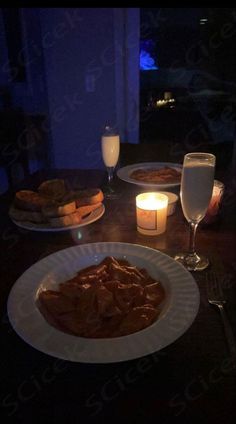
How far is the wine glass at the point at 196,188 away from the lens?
75cm

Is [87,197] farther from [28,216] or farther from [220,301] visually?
[220,301]

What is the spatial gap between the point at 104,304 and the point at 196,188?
333mm

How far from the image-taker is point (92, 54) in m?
2.42

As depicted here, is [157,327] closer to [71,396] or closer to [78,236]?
[71,396]

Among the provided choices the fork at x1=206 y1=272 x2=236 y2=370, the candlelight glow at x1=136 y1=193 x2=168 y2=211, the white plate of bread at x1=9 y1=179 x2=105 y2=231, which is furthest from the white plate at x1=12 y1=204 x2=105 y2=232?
the fork at x1=206 y1=272 x2=236 y2=370

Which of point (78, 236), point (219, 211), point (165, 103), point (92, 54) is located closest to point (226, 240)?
point (219, 211)

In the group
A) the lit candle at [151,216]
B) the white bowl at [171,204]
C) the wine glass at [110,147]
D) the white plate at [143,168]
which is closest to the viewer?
the lit candle at [151,216]

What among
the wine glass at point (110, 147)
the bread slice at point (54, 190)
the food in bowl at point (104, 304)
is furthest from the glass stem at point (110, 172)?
the food in bowl at point (104, 304)

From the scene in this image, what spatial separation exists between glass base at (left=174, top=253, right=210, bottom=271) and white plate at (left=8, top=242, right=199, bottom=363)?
0.05 meters

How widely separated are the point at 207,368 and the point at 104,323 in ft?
0.55

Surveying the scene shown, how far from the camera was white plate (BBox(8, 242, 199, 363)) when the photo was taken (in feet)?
1.60

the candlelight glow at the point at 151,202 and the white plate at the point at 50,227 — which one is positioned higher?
the candlelight glow at the point at 151,202

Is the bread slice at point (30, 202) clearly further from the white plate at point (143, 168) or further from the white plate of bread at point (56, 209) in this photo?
the white plate at point (143, 168)

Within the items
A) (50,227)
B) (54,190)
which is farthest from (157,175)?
(50,227)
